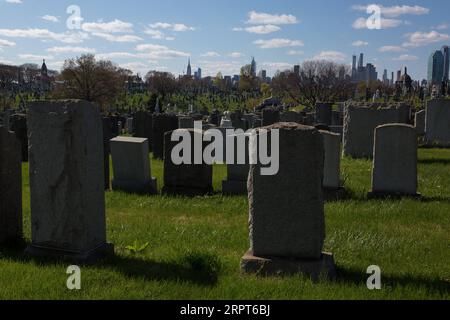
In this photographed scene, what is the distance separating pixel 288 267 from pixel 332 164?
5.51 meters

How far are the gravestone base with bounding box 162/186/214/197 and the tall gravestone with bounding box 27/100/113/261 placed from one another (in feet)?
16.5

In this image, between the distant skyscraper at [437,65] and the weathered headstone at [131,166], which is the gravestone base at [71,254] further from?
the distant skyscraper at [437,65]

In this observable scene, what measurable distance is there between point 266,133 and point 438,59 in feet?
341

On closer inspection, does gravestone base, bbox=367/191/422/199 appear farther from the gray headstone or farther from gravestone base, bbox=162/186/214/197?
the gray headstone

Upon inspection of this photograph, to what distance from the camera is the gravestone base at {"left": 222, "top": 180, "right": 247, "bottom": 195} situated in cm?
1121

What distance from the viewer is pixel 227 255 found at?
6160 millimetres

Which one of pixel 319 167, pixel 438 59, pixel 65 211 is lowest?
pixel 65 211

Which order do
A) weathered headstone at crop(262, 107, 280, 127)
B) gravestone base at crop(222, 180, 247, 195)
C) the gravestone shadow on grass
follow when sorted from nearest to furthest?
1. the gravestone shadow on grass
2. gravestone base at crop(222, 180, 247, 195)
3. weathered headstone at crop(262, 107, 280, 127)

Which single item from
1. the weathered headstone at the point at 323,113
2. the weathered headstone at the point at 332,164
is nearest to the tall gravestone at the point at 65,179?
the weathered headstone at the point at 332,164

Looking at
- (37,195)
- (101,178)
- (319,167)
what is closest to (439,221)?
(319,167)

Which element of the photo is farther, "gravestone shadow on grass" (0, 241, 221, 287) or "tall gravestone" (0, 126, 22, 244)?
"tall gravestone" (0, 126, 22, 244)

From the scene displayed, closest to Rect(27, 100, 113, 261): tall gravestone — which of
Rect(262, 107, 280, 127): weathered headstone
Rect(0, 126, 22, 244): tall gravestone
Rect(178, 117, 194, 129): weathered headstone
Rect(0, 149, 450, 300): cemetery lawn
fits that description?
Rect(0, 149, 450, 300): cemetery lawn

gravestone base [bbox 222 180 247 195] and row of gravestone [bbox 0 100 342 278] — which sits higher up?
row of gravestone [bbox 0 100 342 278]
